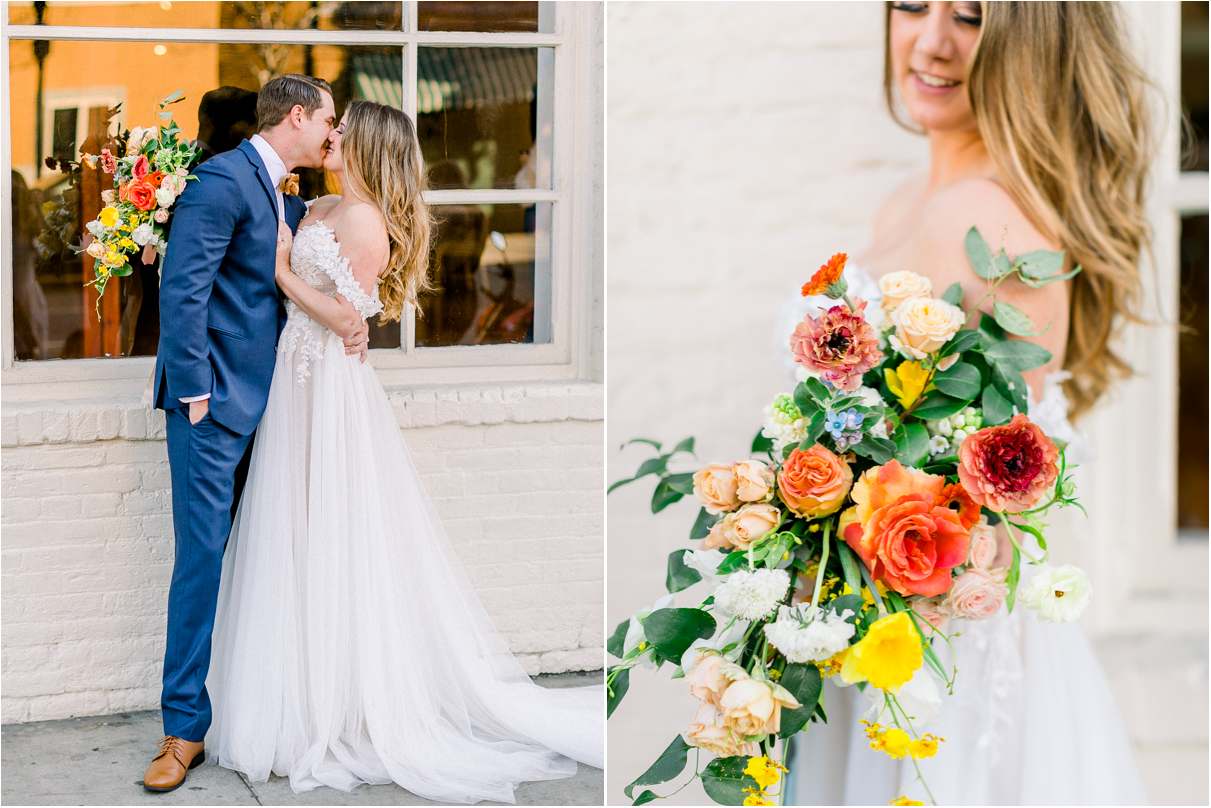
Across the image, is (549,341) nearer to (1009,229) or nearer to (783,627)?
(1009,229)

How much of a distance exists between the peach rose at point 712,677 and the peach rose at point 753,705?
0.07 ft

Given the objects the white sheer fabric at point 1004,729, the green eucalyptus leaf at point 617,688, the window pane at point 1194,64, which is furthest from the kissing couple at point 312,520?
the window pane at point 1194,64

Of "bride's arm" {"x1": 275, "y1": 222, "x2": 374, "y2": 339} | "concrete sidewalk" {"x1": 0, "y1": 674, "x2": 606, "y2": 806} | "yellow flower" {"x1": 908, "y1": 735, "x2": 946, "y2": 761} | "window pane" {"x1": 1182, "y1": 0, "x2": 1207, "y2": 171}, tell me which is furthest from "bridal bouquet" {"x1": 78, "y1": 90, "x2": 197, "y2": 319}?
"window pane" {"x1": 1182, "y1": 0, "x2": 1207, "y2": 171}

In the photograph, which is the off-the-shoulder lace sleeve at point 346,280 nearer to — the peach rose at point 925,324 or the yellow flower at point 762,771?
the peach rose at point 925,324

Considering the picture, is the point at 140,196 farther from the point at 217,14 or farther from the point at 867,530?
the point at 867,530

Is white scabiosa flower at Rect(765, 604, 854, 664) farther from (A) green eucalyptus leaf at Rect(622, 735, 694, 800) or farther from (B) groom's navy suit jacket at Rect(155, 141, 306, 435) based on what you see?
(B) groom's navy suit jacket at Rect(155, 141, 306, 435)

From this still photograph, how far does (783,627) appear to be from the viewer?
4.50ft

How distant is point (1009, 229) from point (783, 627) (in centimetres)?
93

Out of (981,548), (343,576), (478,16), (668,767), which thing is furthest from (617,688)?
(478,16)

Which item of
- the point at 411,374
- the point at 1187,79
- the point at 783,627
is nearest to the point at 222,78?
the point at 411,374

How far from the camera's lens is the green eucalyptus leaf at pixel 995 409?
1.58 m

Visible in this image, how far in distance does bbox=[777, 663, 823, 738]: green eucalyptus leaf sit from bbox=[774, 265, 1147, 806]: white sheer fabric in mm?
544

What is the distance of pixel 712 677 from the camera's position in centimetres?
140

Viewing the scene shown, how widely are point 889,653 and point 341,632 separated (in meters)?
1.60
